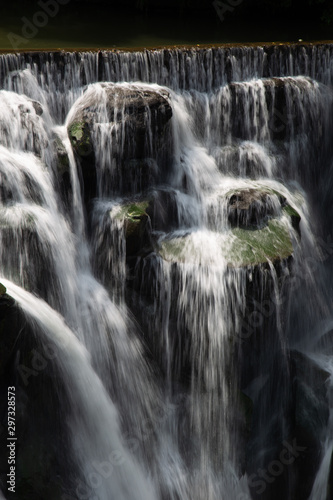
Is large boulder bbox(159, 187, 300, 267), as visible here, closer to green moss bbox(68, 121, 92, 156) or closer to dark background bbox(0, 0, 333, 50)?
green moss bbox(68, 121, 92, 156)

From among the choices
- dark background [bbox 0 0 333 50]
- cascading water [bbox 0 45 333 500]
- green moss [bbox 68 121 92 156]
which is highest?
dark background [bbox 0 0 333 50]

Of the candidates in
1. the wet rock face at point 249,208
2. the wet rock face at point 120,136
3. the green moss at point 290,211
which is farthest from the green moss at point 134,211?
the green moss at point 290,211

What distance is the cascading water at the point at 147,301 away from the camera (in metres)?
6.55

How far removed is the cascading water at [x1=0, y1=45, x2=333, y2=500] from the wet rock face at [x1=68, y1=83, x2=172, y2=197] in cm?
2

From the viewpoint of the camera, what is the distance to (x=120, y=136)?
8.17 m

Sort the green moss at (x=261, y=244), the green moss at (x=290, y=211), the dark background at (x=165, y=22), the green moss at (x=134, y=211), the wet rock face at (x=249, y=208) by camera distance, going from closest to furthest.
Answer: the green moss at (x=261, y=244) < the green moss at (x=134, y=211) < the wet rock face at (x=249, y=208) < the green moss at (x=290, y=211) < the dark background at (x=165, y=22)

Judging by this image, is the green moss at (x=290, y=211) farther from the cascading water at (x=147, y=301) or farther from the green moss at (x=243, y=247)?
the green moss at (x=243, y=247)

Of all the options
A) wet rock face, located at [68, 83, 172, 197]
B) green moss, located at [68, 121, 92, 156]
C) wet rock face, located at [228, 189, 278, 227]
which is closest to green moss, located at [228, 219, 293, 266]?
wet rock face, located at [228, 189, 278, 227]

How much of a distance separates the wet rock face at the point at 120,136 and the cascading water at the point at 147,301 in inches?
0.7

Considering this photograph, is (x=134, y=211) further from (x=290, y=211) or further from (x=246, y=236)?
(x=290, y=211)

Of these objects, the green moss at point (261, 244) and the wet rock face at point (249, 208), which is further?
the wet rock face at point (249, 208)

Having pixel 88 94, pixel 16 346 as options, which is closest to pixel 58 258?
pixel 16 346

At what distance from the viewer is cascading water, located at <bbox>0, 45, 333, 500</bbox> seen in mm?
6555

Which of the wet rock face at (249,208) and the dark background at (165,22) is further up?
the dark background at (165,22)
